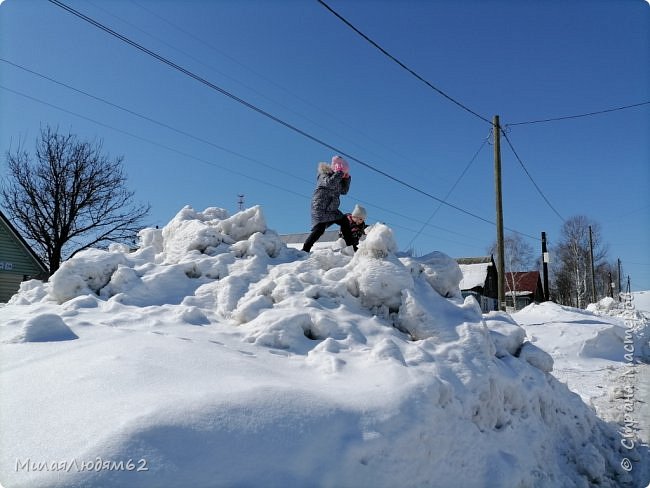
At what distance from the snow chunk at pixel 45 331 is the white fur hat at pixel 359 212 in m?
3.85

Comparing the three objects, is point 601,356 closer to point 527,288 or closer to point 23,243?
point 23,243

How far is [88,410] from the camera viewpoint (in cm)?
210

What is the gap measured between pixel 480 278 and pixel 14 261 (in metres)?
26.1

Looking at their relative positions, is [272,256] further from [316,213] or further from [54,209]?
[54,209]

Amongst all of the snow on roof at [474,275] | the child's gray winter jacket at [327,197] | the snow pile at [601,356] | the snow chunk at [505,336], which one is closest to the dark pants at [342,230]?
the child's gray winter jacket at [327,197]

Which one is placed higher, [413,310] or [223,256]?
[223,256]

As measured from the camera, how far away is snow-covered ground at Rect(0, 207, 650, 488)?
196 cm

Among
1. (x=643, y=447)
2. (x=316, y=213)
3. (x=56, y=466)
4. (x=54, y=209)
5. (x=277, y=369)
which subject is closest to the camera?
(x=56, y=466)

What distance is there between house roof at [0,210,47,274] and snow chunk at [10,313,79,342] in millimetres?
16527

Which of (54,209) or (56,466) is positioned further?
(54,209)

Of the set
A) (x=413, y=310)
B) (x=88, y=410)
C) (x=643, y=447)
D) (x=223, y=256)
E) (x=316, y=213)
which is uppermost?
(x=316, y=213)

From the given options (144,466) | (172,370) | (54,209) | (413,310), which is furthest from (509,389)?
(54,209)

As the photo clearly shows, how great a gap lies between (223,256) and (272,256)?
60cm

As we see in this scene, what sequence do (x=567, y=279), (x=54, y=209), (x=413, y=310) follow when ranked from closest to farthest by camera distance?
(x=413, y=310), (x=54, y=209), (x=567, y=279)
